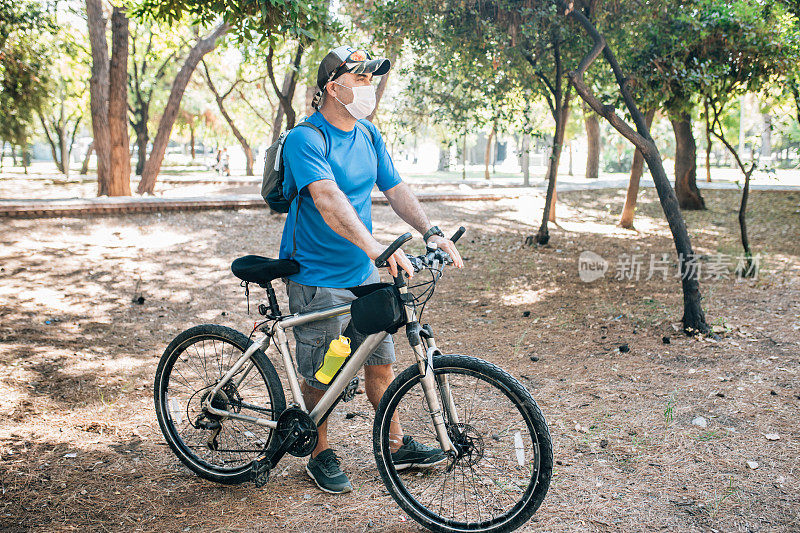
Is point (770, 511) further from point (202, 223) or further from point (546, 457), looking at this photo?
point (202, 223)

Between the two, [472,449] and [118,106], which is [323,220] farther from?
[118,106]

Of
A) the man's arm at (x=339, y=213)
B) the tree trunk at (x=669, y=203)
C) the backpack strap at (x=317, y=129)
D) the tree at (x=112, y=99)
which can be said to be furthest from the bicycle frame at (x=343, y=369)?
the tree at (x=112, y=99)

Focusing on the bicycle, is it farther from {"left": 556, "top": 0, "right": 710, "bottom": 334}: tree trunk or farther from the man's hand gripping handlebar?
{"left": 556, "top": 0, "right": 710, "bottom": 334}: tree trunk

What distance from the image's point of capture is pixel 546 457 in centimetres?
254

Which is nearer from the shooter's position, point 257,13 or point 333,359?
point 333,359

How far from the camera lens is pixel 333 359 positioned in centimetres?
283

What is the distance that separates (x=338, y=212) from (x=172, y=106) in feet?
46.3

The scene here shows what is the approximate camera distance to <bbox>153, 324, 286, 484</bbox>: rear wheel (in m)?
3.07

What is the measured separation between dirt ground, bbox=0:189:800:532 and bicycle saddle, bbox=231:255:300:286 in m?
1.09

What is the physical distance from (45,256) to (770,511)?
8.69 metres

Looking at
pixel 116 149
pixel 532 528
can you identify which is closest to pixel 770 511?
pixel 532 528

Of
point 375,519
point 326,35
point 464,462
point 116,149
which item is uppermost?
point 326,35

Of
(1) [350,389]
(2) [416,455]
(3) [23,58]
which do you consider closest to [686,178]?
(2) [416,455]

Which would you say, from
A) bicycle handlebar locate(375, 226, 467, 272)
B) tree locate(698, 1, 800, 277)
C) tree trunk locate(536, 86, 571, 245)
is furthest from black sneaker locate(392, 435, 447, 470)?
tree trunk locate(536, 86, 571, 245)
